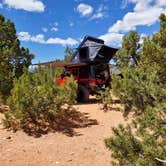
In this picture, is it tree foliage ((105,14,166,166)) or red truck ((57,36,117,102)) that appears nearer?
tree foliage ((105,14,166,166))

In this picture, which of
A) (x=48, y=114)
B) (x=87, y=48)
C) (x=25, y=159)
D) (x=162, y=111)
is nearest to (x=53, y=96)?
(x=48, y=114)

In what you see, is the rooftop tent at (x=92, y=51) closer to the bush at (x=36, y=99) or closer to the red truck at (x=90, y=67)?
the red truck at (x=90, y=67)

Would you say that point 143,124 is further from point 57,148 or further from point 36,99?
point 36,99

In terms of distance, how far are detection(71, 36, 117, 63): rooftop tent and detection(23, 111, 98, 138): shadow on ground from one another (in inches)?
199

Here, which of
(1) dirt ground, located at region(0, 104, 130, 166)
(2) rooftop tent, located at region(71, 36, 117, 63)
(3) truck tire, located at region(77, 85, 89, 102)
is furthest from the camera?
(2) rooftop tent, located at region(71, 36, 117, 63)

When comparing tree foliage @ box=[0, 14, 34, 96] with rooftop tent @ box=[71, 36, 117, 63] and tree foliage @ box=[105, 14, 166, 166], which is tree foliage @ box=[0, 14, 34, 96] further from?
tree foliage @ box=[105, 14, 166, 166]

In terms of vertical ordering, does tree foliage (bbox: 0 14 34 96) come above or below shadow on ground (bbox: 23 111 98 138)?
above

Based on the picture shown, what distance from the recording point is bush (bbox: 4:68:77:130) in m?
7.73

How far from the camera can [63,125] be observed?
8.48 m

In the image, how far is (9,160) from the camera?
5.84 meters

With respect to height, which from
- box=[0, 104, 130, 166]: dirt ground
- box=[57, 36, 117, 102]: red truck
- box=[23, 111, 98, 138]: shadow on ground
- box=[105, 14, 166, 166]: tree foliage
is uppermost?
box=[57, 36, 117, 102]: red truck

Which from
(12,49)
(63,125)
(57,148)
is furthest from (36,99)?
(12,49)

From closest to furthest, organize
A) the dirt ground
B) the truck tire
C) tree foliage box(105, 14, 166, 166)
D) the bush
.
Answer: tree foliage box(105, 14, 166, 166) < the dirt ground < the bush < the truck tire

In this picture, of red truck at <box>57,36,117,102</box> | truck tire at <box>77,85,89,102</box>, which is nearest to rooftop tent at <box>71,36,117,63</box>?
red truck at <box>57,36,117,102</box>
